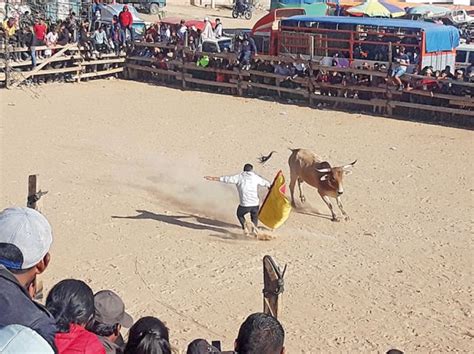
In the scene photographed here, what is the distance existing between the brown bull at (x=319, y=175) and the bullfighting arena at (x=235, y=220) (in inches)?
14.4

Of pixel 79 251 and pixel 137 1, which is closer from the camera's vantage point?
pixel 79 251

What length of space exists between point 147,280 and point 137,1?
38.2 meters

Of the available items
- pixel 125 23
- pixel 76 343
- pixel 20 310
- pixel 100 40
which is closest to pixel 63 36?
pixel 100 40

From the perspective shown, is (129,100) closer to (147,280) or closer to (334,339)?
(147,280)

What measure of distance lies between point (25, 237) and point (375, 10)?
32195 mm

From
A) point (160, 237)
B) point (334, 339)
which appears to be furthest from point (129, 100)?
point (334, 339)

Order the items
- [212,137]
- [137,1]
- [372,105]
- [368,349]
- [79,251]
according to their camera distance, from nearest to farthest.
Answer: [368,349], [79,251], [212,137], [372,105], [137,1]

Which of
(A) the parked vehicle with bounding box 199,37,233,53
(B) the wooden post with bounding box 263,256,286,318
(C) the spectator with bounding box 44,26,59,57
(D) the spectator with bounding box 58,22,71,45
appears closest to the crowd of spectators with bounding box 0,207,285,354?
(B) the wooden post with bounding box 263,256,286,318

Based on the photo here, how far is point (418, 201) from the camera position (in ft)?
44.7

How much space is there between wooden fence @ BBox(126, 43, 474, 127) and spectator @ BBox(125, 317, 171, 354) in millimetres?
17350

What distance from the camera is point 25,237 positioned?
368cm

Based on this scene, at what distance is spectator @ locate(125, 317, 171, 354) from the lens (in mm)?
3941

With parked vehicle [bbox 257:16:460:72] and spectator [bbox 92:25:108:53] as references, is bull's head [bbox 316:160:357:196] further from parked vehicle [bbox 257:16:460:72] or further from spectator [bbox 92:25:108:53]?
spectator [bbox 92:25:108:53]

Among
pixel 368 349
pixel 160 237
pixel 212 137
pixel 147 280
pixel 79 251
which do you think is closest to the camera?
pixel 368 349
